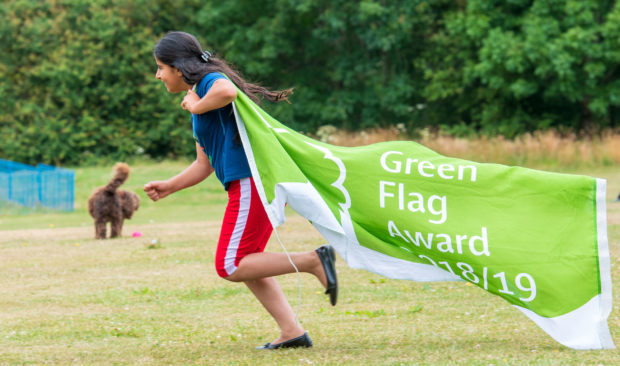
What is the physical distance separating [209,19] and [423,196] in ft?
121

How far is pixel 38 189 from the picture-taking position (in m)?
23.8

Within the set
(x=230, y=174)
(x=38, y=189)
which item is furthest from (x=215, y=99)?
(x=38, y=189)

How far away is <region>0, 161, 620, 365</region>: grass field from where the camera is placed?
555 cm

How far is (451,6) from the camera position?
135 feet

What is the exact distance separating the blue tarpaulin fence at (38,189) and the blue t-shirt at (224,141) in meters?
18.9

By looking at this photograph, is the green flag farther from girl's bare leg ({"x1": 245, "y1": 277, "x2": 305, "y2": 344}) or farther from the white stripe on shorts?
girl's bare leg ({"x1": 245, "y1": 277, "x2": 305, "y2": 344})

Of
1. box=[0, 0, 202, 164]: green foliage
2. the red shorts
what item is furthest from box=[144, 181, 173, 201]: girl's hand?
box=[0, 0, 202, 164]: green foliage

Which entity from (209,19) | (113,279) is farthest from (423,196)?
(209,19)

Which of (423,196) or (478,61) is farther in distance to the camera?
(478,61)

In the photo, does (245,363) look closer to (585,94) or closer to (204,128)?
(204,128)

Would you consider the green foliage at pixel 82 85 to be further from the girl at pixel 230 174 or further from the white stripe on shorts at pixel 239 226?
the white stripe on shorts at pixel 239 226

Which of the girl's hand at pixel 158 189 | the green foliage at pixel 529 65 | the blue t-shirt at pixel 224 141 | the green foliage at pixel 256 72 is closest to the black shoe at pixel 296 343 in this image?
the blue t-shirt at pixel 224 141

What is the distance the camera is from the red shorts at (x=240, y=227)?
5410mm

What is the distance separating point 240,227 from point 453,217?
4.48 ft
